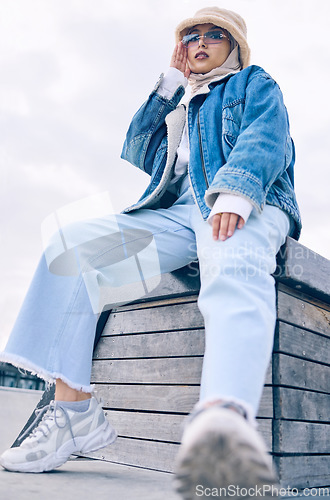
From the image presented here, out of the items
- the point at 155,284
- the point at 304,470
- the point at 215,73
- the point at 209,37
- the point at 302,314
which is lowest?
the point at 304,470

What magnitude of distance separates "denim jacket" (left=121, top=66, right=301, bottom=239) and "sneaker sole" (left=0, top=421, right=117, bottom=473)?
0.93 metres

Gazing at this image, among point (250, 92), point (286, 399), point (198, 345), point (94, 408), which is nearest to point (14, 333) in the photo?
point (94, 408)

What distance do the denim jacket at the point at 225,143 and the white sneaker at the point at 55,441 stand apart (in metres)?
0.90

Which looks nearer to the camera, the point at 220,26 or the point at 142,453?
the point at 142,453

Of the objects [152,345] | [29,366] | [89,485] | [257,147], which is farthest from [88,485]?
[257,147]

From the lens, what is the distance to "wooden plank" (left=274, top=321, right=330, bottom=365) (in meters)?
1.74

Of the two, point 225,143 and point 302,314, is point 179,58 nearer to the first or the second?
point 225,143

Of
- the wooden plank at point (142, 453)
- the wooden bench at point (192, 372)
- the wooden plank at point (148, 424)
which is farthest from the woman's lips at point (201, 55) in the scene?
the wooden plank at point (142, 453)

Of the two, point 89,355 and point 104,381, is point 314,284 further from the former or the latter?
point 104,381

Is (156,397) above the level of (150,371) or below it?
below

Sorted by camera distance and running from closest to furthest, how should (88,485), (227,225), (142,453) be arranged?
(227,225) < (88,485) < (142,453)

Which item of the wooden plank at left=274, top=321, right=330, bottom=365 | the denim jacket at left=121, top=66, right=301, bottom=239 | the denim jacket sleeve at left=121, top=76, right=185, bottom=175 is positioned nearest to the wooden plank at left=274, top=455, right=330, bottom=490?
the wooden plank at left=274, top=321, right=330, bottom=365

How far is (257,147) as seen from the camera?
62.0 inches

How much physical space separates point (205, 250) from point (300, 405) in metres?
0.75
